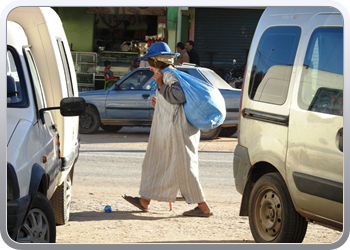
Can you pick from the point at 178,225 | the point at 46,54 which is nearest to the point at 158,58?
the point at 46,54

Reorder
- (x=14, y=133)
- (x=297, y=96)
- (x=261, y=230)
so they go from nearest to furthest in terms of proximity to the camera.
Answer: (x=14, y=133)
(x=297, y=96)
(x=261, y=230)

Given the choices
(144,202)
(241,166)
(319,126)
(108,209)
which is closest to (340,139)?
(319,126)

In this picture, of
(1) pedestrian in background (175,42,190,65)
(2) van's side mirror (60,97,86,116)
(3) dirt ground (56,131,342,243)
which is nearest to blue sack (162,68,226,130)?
(3) dirt ground (56,131,342,243)

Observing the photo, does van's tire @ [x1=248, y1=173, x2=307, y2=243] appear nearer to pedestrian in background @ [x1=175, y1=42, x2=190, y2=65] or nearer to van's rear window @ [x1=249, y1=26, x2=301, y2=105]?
van's rear window @ [x1=249, y1=26, x2=301, y2=105]

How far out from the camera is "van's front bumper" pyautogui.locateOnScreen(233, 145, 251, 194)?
4656mm

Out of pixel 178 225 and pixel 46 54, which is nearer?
pixel 46 54

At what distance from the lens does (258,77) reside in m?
4.57

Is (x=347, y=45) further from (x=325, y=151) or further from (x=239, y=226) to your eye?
(x=239, y=226)

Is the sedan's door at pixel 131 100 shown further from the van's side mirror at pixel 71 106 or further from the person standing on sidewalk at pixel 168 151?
the van's side mirror at pixel 71 106

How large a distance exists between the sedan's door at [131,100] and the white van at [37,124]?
6179 millimetres

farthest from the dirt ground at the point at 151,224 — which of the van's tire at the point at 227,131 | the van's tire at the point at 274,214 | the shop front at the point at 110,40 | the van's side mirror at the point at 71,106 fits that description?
the shop front at the point at 110,40

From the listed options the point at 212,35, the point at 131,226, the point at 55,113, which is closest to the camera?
the point at 55,113

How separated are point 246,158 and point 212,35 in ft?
24.4

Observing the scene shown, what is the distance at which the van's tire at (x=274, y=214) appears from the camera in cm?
405
